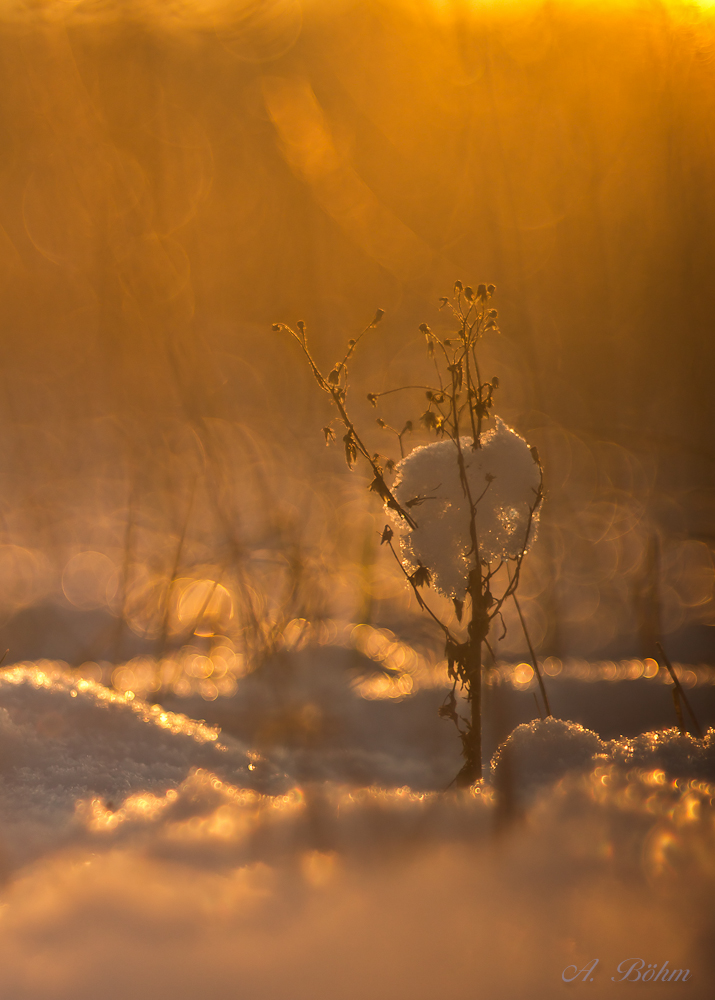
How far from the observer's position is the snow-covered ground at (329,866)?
65 cm

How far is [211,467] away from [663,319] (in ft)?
7.61

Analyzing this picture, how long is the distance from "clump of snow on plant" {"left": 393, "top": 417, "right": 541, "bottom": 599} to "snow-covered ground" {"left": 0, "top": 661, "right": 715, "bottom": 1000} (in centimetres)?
36

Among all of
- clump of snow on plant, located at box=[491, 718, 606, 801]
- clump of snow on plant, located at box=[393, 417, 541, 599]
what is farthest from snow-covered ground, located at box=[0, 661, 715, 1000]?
clump of snow on plant, located at box=[393, 417, 541, 599]

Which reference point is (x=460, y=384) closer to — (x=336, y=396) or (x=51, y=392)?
(x=336, y=396)

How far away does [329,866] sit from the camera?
816mm

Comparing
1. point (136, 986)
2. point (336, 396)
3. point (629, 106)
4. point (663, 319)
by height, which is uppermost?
point (629, 106)

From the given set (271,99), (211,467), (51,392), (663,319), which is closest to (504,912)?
(211,467)

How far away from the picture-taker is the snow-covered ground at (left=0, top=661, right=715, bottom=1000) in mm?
652

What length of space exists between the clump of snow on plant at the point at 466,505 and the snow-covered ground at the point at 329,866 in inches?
14.2

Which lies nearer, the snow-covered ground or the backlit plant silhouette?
the snow-covered ground

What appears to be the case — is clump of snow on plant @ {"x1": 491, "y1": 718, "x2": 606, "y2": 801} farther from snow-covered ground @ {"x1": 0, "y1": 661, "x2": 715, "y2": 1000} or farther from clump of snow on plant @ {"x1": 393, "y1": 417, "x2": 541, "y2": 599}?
clump of snow on plant @ {"x1": 393, "y1": 417, "x2": 541, "y2": 599}

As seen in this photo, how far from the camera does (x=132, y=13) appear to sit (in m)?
3.22
